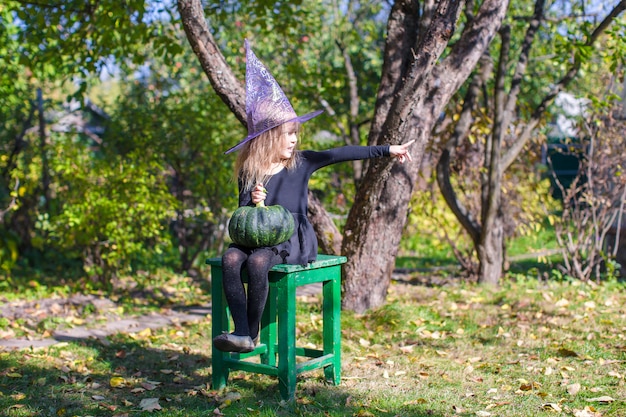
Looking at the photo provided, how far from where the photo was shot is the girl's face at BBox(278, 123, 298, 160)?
414cm

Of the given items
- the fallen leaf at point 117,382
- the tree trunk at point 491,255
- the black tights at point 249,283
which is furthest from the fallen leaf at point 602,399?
the tree trunk at point 491,255

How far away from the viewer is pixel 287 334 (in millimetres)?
3986

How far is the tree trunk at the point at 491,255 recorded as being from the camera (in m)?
7.78

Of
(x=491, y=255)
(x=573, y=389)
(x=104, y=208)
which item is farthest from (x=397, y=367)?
(x=104, y=208)

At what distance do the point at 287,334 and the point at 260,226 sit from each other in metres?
0.61

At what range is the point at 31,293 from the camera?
813 centimetres

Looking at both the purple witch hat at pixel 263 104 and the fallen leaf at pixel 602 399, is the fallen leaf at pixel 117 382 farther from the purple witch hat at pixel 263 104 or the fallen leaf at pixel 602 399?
the fallen leaf at pixel 602 399

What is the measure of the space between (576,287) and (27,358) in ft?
17.1

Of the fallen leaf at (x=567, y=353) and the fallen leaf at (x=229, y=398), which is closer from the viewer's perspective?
the fallen leaf at (x=229, y=398)

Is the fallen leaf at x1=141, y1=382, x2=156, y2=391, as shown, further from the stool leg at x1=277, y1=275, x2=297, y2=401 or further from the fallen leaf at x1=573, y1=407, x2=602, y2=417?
the fallen leaf at x1=573, y1=407, x2=602, y2=417

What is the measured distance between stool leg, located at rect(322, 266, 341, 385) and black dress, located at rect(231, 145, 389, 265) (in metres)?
0.27

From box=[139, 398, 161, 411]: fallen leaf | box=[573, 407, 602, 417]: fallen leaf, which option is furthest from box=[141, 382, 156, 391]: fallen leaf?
box=[573, 407, 602, 417]: fallen leaf

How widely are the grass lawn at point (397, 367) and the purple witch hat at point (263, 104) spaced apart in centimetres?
150

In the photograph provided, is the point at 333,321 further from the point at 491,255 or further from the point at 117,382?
the point at 491,255
